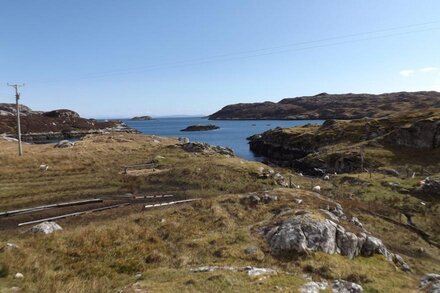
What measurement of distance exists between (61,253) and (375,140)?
274 feet

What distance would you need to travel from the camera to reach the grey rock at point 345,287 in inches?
698

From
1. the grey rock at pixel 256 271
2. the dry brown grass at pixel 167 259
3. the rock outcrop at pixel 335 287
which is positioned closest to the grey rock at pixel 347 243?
the dry brown grass at pixel 167 259

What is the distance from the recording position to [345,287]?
18.1m

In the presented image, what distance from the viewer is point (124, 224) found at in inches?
1009

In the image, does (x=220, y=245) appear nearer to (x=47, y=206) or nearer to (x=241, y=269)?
(x=241, y=269)

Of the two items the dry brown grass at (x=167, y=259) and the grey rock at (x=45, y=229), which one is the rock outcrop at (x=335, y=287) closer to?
the dry brown grass at (x=167, y=259)

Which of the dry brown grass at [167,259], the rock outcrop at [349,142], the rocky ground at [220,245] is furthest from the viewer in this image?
the rock outcrop at [349,142]

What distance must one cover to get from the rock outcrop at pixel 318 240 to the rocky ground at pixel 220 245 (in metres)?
0.06

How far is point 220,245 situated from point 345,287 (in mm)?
7503

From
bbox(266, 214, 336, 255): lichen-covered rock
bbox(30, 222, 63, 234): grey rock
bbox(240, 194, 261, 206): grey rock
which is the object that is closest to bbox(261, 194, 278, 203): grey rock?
bbox(240, 194, 261, 206): grey rock

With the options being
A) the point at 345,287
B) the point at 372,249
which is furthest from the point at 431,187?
the point at 345,287

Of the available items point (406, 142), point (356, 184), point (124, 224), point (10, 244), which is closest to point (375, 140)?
point (406, 142)

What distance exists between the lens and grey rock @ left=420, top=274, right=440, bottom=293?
19045 millimetres

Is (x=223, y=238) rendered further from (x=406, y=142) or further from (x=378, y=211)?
(x=406, y=142)
